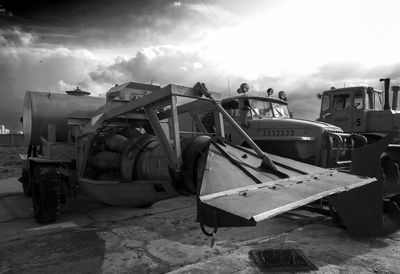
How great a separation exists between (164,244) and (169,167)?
1365mm

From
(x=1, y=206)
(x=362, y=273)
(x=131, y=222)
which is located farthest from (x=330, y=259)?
(x=1, y=206)

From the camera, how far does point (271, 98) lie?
8.58 meters

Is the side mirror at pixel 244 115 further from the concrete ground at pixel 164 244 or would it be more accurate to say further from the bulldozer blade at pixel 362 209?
the bulldozer blade at pixel 362 209

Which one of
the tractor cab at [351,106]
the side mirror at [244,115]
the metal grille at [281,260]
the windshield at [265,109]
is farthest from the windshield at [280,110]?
the metal grille at [281,260]

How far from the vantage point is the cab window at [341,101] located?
34.3 ft

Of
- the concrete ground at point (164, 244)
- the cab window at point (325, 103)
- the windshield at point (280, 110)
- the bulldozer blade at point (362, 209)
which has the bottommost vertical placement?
the concrete ground at point (164, 244)

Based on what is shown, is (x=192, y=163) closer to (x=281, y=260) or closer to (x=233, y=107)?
(x=281, y=260)

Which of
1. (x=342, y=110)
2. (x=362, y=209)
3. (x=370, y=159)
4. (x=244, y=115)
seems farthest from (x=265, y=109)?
(x=362, y=209)

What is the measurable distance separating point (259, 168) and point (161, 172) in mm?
1224

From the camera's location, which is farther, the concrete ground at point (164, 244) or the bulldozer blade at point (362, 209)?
the bulldozer blade at point (362, 209)

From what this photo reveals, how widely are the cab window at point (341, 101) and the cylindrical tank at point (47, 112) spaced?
6.91 meters

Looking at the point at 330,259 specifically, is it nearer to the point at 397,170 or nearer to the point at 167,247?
the point at 167,247

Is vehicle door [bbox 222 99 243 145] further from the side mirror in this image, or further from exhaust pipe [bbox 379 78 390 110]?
exhaust pipe [bbox 379 78 390 110]

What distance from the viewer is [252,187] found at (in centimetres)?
320
